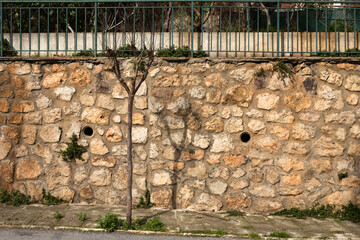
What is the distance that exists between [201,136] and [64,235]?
2.49 m

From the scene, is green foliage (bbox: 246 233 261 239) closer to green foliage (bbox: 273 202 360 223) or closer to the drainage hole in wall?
green foliage (bbox: 273 202 360 223)

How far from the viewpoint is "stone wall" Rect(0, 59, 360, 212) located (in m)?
6.64

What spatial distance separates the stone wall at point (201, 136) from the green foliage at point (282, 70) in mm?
69

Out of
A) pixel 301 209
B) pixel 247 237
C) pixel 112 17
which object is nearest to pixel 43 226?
pixel 247 237

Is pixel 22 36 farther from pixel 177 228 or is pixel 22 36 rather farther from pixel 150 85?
pixel 177 228

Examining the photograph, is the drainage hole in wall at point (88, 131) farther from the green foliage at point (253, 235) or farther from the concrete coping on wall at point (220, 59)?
the green foliage at point (253, 235)

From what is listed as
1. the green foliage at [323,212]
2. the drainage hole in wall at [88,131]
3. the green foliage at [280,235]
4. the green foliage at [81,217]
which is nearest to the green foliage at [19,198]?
the green foliage at [81,217]

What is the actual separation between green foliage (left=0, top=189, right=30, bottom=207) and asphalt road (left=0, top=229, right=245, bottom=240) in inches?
49.5

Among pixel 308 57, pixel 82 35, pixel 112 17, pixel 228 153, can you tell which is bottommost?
pixel 228 153

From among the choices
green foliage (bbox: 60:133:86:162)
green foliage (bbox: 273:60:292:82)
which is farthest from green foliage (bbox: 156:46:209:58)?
green foliage (bbox: 60:133:86:162)

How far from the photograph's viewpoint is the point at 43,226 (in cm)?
566

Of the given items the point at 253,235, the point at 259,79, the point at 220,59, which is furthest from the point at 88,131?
the point at 253,235

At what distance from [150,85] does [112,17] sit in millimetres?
3424

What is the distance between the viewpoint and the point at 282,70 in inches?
264
